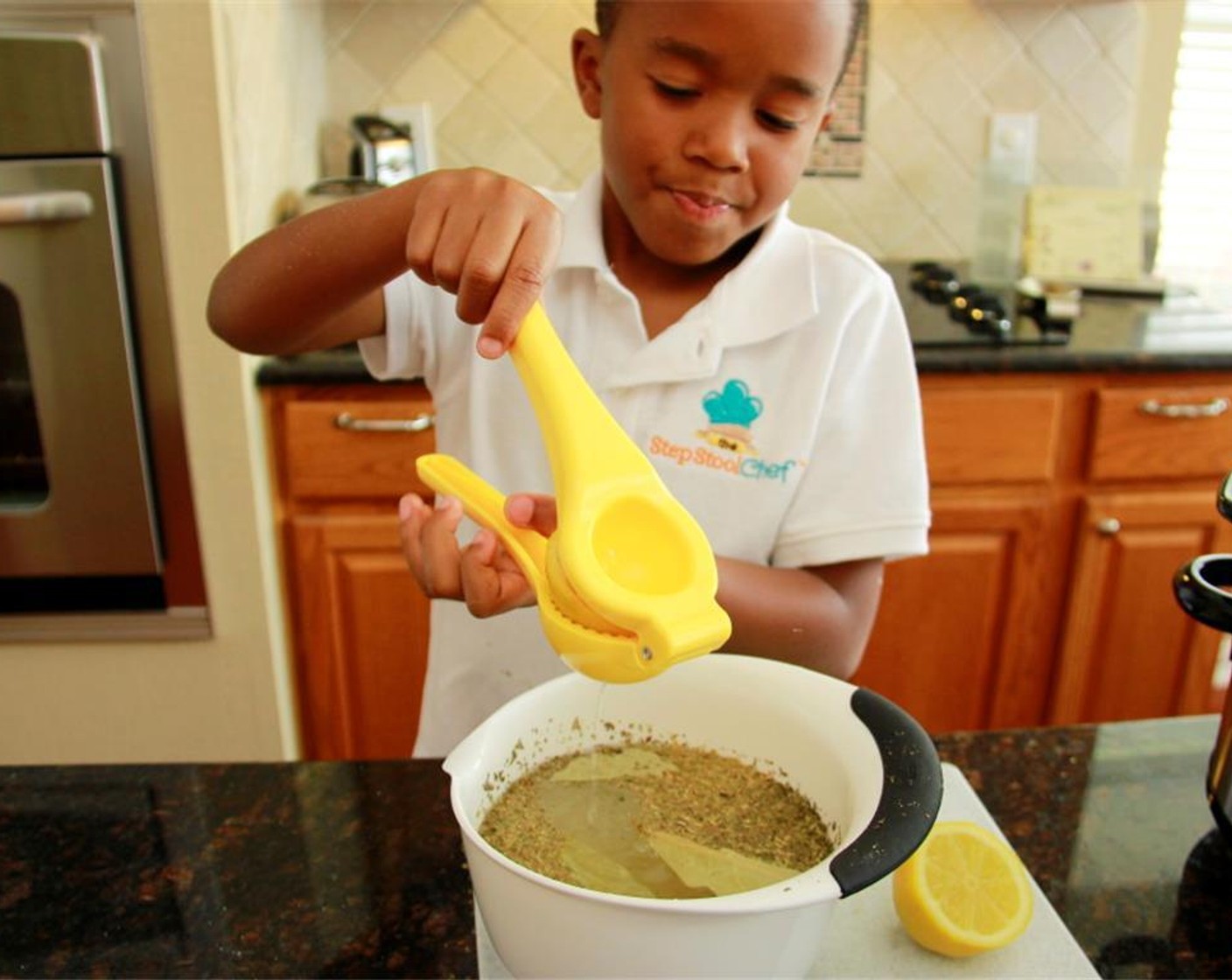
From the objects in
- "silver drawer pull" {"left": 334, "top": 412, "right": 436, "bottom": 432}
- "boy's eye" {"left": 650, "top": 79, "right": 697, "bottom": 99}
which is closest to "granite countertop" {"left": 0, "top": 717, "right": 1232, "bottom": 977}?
"boy's eye" {"left": 650, "top": 79, "right": 697, "bottom": 99}

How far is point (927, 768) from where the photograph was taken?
515 mm

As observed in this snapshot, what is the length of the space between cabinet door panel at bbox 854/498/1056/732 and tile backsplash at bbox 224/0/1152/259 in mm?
696

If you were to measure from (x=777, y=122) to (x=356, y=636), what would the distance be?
114 centimetres

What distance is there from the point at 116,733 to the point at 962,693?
53.1 inches

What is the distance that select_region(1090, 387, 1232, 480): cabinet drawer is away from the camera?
163 centimetres

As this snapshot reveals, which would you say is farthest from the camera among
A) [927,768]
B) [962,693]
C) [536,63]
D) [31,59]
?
[536,63]

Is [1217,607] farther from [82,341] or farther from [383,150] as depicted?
[383,150]

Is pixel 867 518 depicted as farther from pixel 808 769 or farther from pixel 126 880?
pixel 126 880

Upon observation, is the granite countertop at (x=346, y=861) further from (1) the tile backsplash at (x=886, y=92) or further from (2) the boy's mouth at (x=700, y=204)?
(1) the tile backsplash at (x=886, y=92)

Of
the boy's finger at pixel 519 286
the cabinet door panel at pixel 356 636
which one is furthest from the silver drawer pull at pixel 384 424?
the boy's finger at pixel 519 286

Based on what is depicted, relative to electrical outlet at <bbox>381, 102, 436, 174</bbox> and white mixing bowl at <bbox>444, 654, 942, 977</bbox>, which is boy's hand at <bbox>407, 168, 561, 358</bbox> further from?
electrical outlet at <bbox>381, 102, 436, 174</bbox>

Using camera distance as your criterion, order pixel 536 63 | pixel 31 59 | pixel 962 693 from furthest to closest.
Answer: pixel 536 63
pixel 962 693
pixel 31 59

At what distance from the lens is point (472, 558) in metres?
0.63

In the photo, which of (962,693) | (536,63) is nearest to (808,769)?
(962,693)
